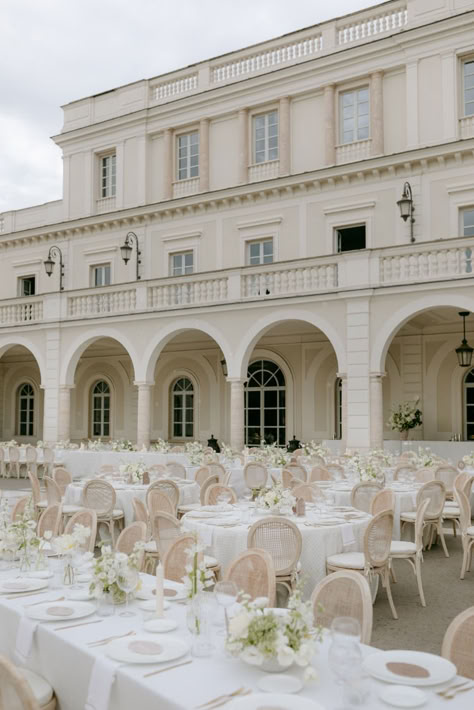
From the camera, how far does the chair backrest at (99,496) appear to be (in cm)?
895

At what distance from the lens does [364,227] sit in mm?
17891

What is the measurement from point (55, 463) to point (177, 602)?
1403 cm

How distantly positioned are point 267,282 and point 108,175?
926 cm

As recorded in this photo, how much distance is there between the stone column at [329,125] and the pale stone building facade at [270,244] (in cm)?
4

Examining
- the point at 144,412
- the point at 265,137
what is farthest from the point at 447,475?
the point at 265,137

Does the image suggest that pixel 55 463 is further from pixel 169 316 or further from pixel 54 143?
pixel 54 143

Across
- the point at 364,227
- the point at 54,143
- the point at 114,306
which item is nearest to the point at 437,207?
the point at 364,227

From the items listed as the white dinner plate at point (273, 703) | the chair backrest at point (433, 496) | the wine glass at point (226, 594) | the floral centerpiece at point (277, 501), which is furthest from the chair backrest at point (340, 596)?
the chair backrest at point (433, 496)

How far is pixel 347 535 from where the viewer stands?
21.3ft

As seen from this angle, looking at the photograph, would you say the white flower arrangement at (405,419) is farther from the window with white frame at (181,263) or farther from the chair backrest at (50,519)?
the chair backrest at (50,519)

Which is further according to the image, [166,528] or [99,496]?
→ [99,496]

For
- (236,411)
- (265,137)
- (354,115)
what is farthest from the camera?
(265,137)

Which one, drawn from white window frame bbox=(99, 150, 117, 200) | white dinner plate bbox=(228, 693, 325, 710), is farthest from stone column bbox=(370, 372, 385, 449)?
white dinner plate bbox=(228, 693, 325, 710)

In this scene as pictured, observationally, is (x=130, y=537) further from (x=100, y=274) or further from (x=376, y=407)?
(x=100, y=274)
